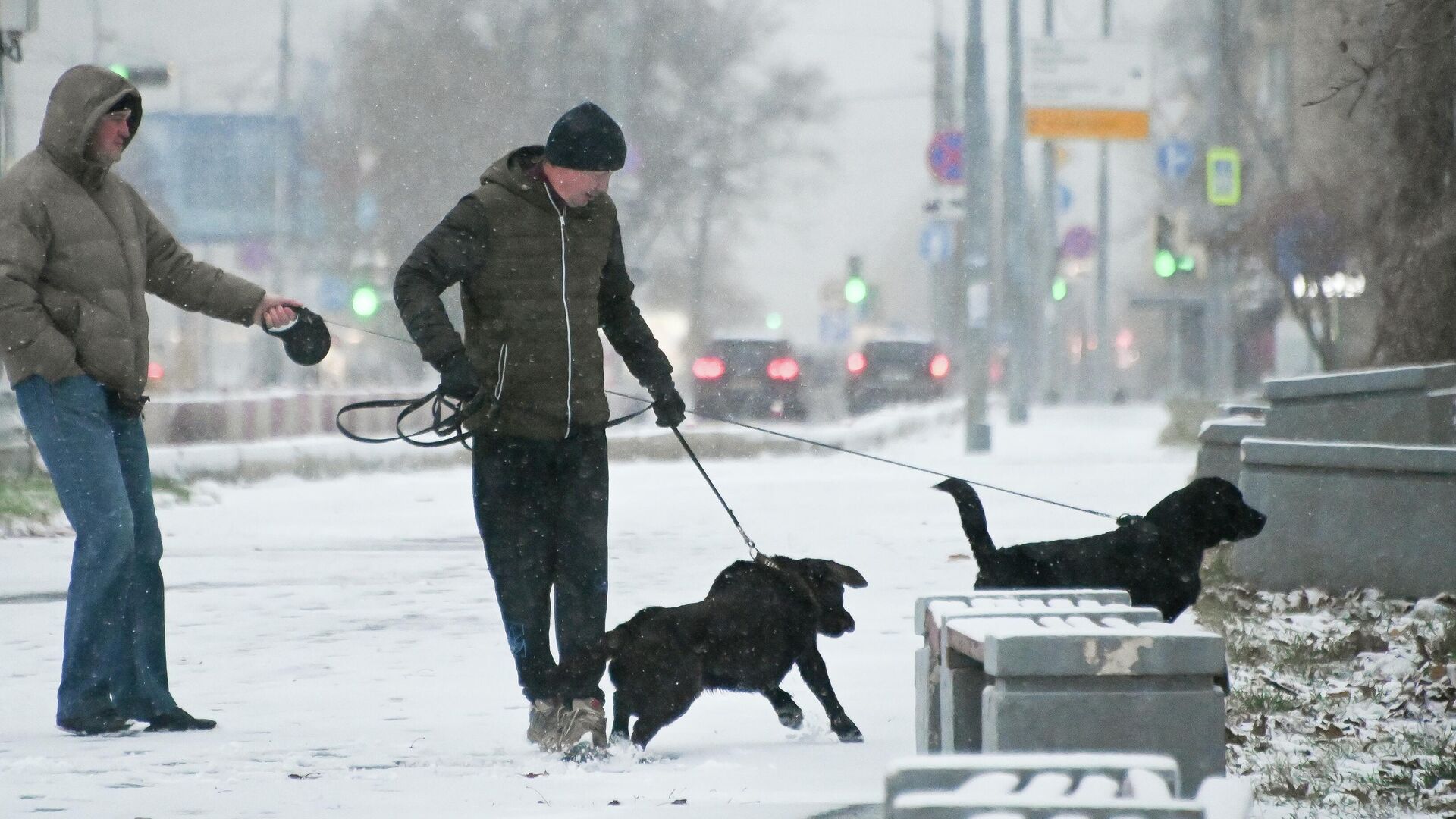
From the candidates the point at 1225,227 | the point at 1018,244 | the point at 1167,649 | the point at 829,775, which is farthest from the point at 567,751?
the point at 1018,244

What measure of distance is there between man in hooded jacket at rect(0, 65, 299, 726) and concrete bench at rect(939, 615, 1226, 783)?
2.84 meters

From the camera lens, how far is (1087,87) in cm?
2947

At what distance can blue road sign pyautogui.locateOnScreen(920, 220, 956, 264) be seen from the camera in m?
30.4

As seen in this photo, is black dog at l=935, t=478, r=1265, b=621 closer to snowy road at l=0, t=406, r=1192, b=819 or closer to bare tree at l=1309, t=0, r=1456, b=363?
snowy road at l=0, t=406, r=1192, b=819

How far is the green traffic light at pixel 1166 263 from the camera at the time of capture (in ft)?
112

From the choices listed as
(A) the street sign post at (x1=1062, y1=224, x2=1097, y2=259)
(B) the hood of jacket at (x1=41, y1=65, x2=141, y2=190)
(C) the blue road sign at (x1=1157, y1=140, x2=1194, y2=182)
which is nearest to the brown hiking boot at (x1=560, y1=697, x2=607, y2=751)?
(B) the hood of jacket at (x1=41, y1=65, x2=141, y2=190)

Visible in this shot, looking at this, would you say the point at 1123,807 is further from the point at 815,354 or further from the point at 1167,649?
the point at 815,354

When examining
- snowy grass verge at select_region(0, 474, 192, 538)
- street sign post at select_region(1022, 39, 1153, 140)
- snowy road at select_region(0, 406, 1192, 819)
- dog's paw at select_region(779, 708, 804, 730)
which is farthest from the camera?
street sign post at select_region(1022, 39, 1153, 140)

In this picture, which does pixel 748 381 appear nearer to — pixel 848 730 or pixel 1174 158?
pixel 1174 158

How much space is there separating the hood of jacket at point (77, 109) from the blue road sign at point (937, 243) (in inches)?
991

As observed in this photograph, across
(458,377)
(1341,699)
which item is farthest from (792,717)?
(1341,699)

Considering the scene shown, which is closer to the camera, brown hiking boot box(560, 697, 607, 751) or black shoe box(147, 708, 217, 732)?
brown hiking boot box(560, 697, 607, 751)

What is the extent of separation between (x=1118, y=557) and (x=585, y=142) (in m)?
2.08

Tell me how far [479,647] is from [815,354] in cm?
6496
